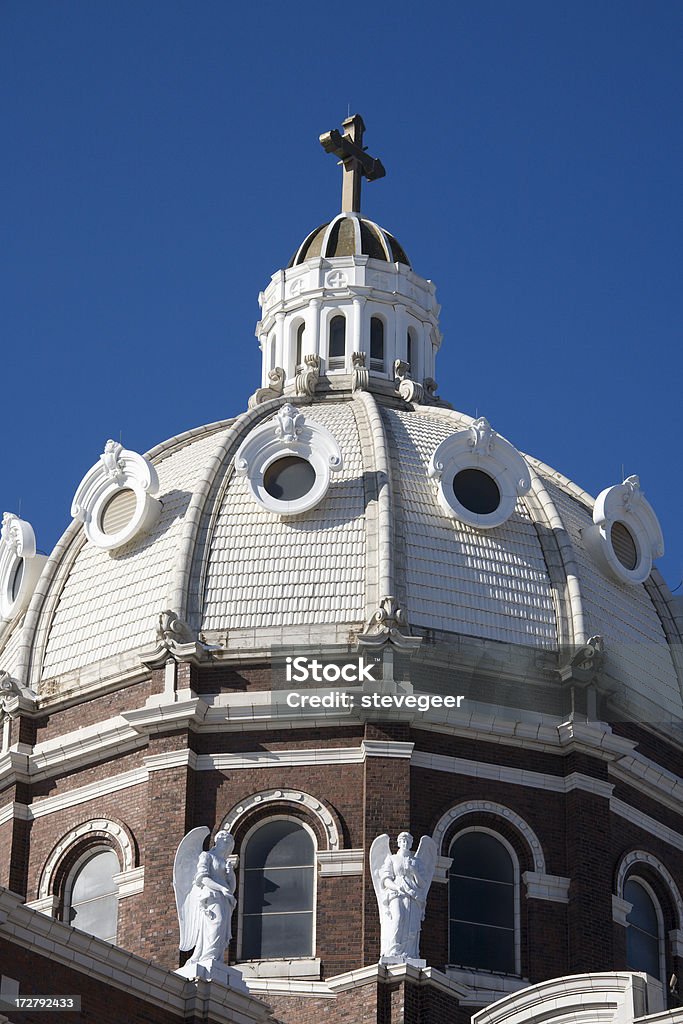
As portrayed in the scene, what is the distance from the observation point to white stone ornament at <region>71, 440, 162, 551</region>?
6381 cm

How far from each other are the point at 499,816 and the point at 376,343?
57.3ft

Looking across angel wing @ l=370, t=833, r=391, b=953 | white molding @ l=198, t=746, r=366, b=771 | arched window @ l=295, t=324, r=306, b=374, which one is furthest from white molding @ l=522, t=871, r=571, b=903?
arched window @ l=295, t=324, r=306, b=374

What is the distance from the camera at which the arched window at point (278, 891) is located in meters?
57.0

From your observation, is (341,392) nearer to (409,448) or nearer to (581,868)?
(409,448)


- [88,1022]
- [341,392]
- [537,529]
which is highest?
[341,392]

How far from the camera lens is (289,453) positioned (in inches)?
2484

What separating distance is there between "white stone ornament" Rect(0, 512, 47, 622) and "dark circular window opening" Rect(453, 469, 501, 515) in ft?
34.9

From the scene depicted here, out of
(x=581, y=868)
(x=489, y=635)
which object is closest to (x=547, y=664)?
(x=489, y=635)

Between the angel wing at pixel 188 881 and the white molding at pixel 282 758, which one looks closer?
the angel wing at pixel 188 881

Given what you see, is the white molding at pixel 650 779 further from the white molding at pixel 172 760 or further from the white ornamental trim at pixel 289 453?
the white molding at pixel 172 760

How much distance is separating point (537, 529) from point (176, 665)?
979 cm

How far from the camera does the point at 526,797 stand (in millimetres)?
59344

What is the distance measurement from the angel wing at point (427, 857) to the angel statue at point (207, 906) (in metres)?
4.01

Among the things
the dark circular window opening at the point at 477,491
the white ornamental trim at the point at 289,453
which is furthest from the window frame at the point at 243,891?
the dark circular window opening at the point at 477,491
